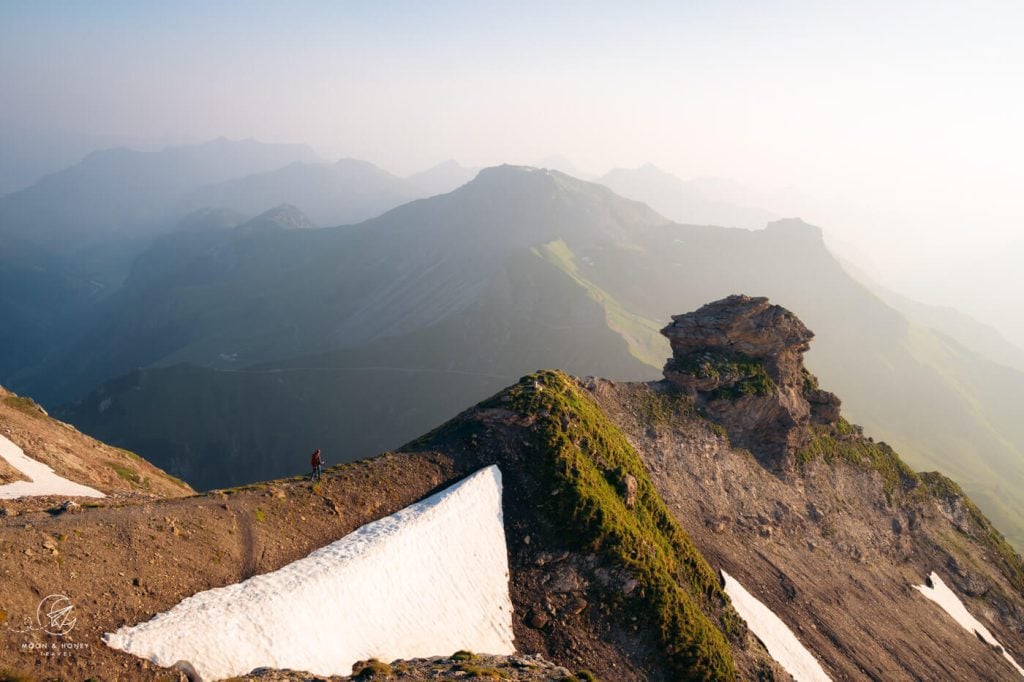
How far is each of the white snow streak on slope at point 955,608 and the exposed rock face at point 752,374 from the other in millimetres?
18586

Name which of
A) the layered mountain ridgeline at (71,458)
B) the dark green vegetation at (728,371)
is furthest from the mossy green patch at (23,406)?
the dark green vegetation at (728,371)

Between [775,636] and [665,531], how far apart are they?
455 inches

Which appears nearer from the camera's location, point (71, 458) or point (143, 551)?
point (143, 551)

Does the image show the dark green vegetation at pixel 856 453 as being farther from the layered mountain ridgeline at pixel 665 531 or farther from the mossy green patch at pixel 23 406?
the mossy green patch at pixel 23 406

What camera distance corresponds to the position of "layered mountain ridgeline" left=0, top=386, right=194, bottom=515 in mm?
40969

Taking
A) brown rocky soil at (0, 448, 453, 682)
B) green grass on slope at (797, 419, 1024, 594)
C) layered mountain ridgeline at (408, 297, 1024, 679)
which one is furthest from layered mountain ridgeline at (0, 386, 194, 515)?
green grass on slope at (797, 419, 1024, 594)

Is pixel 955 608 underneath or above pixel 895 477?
underneath

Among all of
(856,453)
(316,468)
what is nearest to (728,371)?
(856,453)

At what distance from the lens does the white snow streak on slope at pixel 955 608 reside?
5481 cm

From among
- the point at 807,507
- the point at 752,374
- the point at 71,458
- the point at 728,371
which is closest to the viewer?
the point at 71,458

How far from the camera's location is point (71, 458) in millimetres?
44469

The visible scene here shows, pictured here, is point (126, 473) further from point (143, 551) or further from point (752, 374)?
point (752, 374)

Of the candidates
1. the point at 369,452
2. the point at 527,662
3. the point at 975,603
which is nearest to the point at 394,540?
the point at 527,662

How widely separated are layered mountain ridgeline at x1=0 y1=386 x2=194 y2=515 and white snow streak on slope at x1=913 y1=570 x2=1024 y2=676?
71.8m
